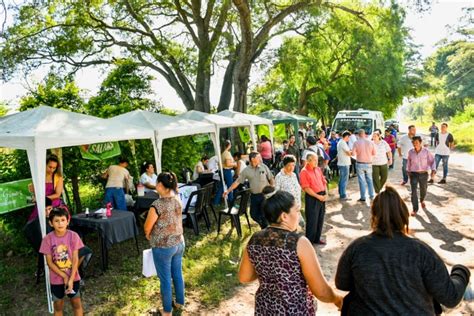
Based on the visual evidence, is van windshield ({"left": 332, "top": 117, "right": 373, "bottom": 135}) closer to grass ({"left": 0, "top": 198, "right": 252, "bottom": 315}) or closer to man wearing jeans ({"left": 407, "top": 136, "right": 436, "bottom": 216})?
man wearing jeans ({"left": 407, "top": 136, "right": 436, "bottom": 216})

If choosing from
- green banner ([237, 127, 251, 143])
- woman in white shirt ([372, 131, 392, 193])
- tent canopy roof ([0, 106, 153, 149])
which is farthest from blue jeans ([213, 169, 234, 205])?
green banner ([237, 127, 251, 143])

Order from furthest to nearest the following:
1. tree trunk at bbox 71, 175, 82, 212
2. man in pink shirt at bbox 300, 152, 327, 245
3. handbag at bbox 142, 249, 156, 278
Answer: tree trunk at bbox 71, 175, 82, 212, man in pink shirt at bbox 300, 152, 327, 245, handbag at bbox 142, 249, 156, 278

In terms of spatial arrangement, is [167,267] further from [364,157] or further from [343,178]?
[343,178]

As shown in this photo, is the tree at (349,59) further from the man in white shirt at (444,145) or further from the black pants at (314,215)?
the black pants at (314,215)

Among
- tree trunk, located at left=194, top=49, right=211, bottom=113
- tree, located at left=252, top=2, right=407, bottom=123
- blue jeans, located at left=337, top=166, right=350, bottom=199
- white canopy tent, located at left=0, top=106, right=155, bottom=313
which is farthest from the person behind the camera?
tree, located at left=252, top=2, right=407, bottom=123

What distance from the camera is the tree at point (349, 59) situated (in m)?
18.2

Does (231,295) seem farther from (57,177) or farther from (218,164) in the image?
(218,164)

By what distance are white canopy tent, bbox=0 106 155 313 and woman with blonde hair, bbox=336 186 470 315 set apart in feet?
13.1

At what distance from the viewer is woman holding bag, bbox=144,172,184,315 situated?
393 cm

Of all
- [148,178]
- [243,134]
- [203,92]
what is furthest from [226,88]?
[148,178]

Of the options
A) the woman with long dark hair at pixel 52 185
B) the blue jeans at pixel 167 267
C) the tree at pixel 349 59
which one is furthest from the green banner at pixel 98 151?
the tree at pixel 349 59

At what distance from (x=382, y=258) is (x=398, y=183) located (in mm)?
10769

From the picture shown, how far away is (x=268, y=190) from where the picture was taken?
568 centimetres

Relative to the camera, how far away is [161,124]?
818cm
